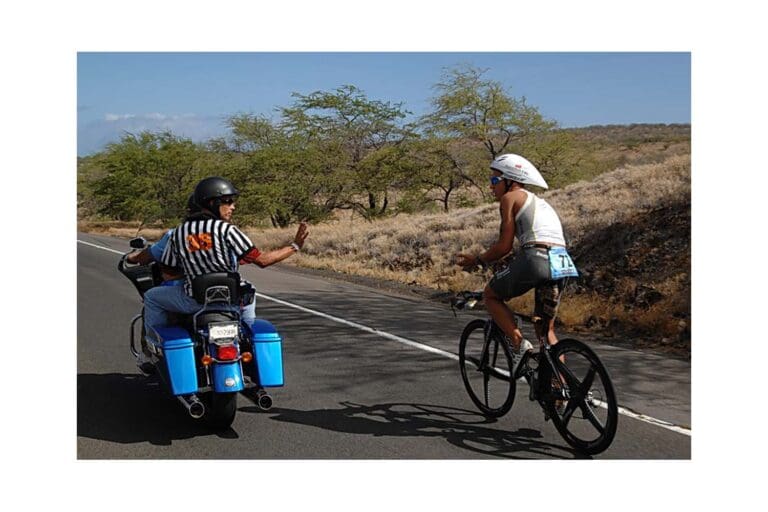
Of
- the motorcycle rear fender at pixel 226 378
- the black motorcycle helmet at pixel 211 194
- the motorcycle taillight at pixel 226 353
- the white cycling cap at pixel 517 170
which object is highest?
the white cycling cap at pixel 517 170

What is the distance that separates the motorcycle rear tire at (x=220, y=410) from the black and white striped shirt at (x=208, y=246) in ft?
2.59

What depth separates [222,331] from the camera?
5590 millimetres

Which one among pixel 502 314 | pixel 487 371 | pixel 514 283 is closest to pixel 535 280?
pixel 514 283

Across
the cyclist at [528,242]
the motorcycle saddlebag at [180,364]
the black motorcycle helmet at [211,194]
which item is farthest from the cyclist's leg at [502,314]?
the motorcycle saddlebag at [180,364]

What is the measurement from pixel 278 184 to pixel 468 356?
27367 mm

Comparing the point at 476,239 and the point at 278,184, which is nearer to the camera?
the point at 476,239

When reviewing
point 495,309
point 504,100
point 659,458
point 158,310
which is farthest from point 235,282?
point 504,100

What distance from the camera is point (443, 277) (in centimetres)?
1614

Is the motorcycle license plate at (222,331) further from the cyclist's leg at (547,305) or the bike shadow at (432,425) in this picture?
the cyclist's leg at (547,305)

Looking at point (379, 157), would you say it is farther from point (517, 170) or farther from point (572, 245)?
point (517, 170)

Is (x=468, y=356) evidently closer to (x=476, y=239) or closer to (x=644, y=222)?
(x=644, y=222)

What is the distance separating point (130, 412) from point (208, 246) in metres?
1.74

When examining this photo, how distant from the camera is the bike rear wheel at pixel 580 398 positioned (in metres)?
5.18

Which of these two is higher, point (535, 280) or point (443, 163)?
point (443, 163)
